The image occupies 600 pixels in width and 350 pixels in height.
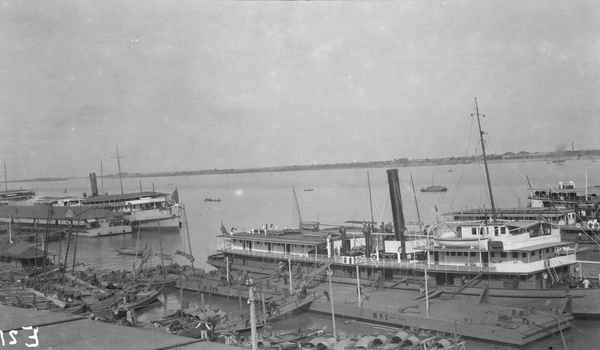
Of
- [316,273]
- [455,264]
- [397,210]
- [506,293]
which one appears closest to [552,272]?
[506,293]

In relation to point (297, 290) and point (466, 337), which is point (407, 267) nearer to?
point (297, 290)

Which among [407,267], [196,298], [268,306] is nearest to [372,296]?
[407,267]

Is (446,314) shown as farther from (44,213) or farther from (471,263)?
(44,213)

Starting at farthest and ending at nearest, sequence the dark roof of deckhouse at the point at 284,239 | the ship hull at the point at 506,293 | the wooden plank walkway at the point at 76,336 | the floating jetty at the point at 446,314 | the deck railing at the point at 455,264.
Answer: the dark roof of deckhouse at the point at 284,239 → the deck railing at the point at 455,264 → the ship hull at the point at 506,293 → the floating jetty at the point at 446,314 → the wooden plank walkway at the point at 76,336

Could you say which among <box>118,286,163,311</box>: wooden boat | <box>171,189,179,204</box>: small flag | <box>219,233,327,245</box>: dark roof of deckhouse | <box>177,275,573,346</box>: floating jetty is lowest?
<box>118,286,163,311</box>: wooden boat

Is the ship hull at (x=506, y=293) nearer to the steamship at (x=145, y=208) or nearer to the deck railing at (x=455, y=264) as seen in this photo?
the deck railing at (x=455, y=264)

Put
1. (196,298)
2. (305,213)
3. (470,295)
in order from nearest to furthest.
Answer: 1. (470,295)
2. (196,298)
3. (305,213)

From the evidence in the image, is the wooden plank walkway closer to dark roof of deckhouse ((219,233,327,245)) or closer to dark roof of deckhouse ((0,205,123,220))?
dark roof of deckhouse ((219,233,327,245))

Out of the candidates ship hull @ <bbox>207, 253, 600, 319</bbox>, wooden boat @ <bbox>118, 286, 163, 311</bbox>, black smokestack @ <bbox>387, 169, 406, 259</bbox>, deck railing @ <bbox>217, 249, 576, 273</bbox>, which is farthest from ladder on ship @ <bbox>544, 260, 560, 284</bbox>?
wooden boat @ <bbox>118, 286, 163, 311</bbox>

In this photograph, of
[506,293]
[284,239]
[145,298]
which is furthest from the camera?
[284,239]

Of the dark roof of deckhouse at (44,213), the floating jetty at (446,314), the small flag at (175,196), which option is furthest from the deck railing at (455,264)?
the small flag at (175,196)

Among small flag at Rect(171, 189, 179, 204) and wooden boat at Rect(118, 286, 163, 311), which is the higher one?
small flag at Rect(171, 189, 179, 204)
